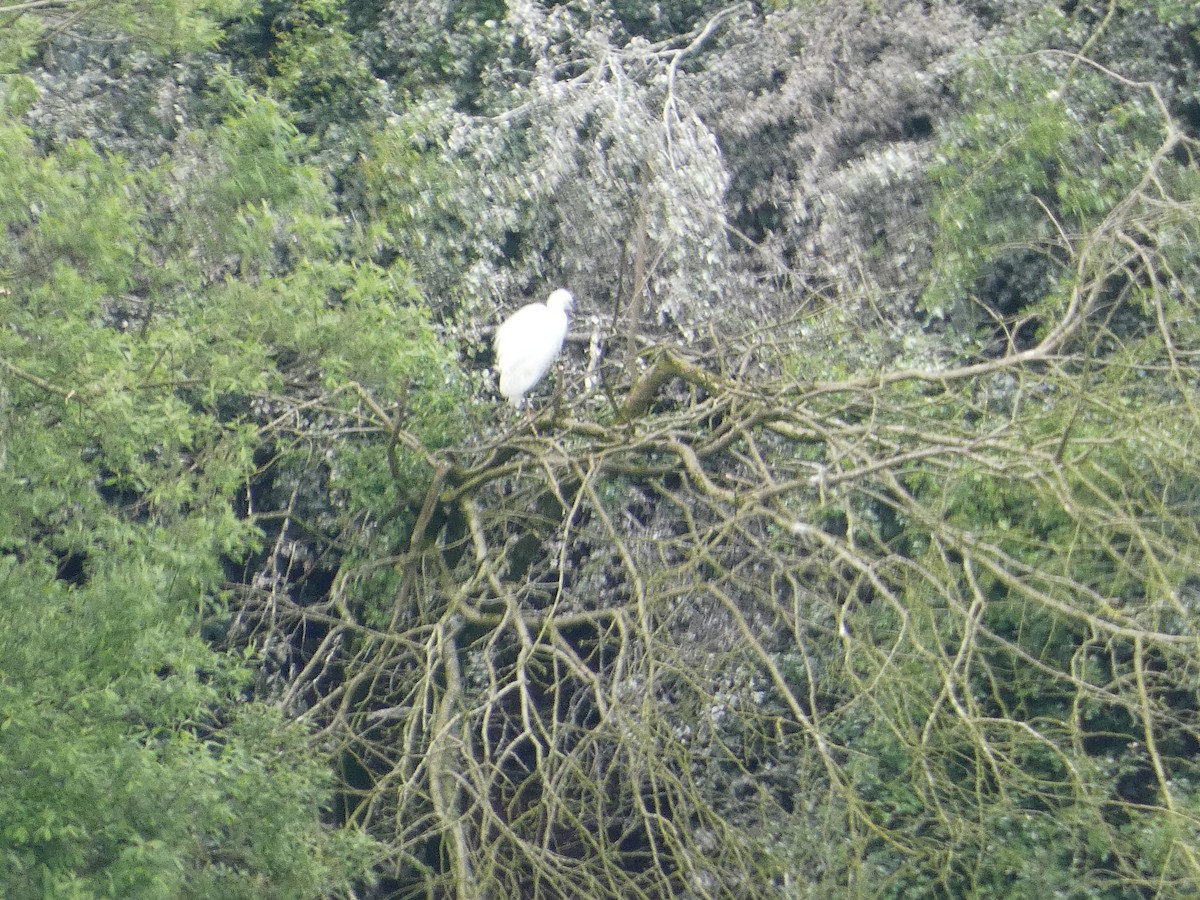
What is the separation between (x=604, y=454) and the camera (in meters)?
3.83

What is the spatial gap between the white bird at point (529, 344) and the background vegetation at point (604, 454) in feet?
0.59

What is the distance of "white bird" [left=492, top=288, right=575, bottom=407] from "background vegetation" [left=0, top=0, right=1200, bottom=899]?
181 mm

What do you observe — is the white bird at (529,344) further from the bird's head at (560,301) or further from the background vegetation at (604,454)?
the background vegetation at (604,454)

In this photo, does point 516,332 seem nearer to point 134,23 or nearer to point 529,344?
point 529,344

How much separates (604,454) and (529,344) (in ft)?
3.65

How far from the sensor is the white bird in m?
4.79

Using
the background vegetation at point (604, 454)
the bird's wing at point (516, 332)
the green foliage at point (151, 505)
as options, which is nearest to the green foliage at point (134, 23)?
the background vegetation at point (604, 454)

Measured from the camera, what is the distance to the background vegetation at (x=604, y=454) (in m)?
3.22

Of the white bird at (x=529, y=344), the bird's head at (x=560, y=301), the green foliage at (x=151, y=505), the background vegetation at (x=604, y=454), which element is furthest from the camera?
the bird's head at (x=560, y=301)

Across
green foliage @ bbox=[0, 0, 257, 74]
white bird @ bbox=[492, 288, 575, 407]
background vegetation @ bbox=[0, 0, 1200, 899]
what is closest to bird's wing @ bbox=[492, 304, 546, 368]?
white bird @ bbox=[492, 288, 575, 407]

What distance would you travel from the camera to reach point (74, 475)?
11.0 feet

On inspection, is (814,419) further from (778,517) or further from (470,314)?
(470,314)

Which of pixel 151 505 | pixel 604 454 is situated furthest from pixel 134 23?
pixel 604 454

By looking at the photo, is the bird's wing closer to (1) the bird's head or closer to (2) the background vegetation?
(1) the bird's head
